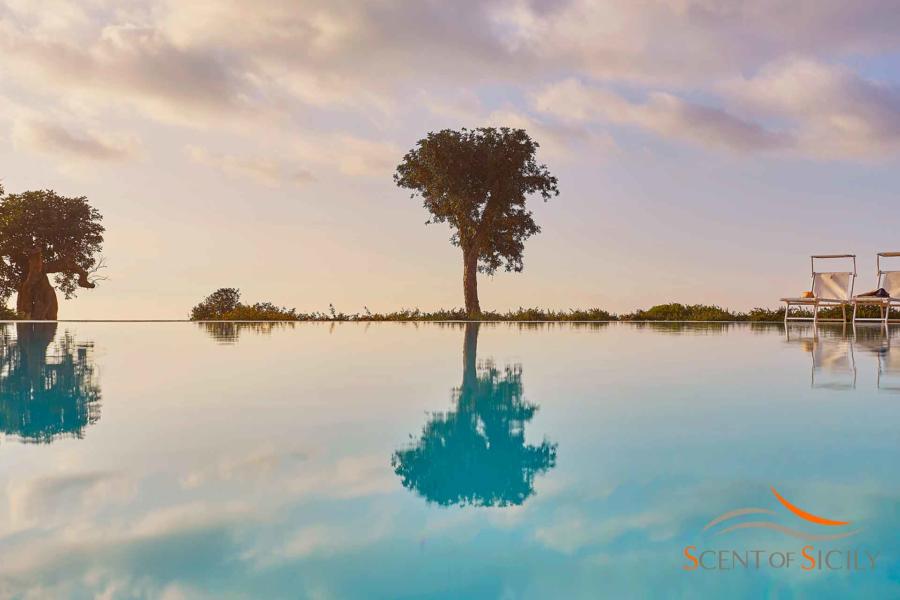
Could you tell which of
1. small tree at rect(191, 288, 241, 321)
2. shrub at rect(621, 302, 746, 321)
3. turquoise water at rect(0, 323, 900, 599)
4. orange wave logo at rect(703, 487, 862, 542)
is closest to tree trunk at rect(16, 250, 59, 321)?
small tree at rect(191, 288, 241, 321)

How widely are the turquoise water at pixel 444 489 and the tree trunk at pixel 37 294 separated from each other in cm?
2629

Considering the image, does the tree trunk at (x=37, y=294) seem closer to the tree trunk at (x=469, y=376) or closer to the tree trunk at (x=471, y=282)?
the tree trunk at (x=471, y=282)

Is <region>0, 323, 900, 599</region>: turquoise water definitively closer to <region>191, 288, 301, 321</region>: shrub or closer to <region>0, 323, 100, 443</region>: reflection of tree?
<region>0, 323, 100, 443</region>: reflection of tree

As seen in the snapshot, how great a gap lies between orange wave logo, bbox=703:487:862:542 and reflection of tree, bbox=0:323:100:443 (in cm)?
302

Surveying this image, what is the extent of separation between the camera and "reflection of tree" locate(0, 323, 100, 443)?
379 cm

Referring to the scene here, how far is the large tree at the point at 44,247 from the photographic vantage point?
27.9 metres

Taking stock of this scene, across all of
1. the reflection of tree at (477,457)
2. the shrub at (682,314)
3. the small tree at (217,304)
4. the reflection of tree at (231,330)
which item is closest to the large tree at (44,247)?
the small tree at (217,304)

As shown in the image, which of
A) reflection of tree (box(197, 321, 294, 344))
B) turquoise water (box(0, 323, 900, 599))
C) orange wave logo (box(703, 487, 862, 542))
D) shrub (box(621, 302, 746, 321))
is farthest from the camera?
shrub (box(621, 302, 746, 321))

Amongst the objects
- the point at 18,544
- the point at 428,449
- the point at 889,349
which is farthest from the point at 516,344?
the point at 18,544

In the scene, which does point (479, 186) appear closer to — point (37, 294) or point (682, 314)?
point (682, 314)

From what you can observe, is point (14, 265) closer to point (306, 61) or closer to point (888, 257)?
point (306, 61)

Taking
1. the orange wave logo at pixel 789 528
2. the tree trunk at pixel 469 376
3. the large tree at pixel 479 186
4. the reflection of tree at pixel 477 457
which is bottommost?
the orange wave logo at pixel 789 528

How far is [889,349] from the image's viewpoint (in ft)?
31.1

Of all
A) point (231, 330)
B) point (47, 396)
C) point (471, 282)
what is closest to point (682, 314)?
point (471, 282)
